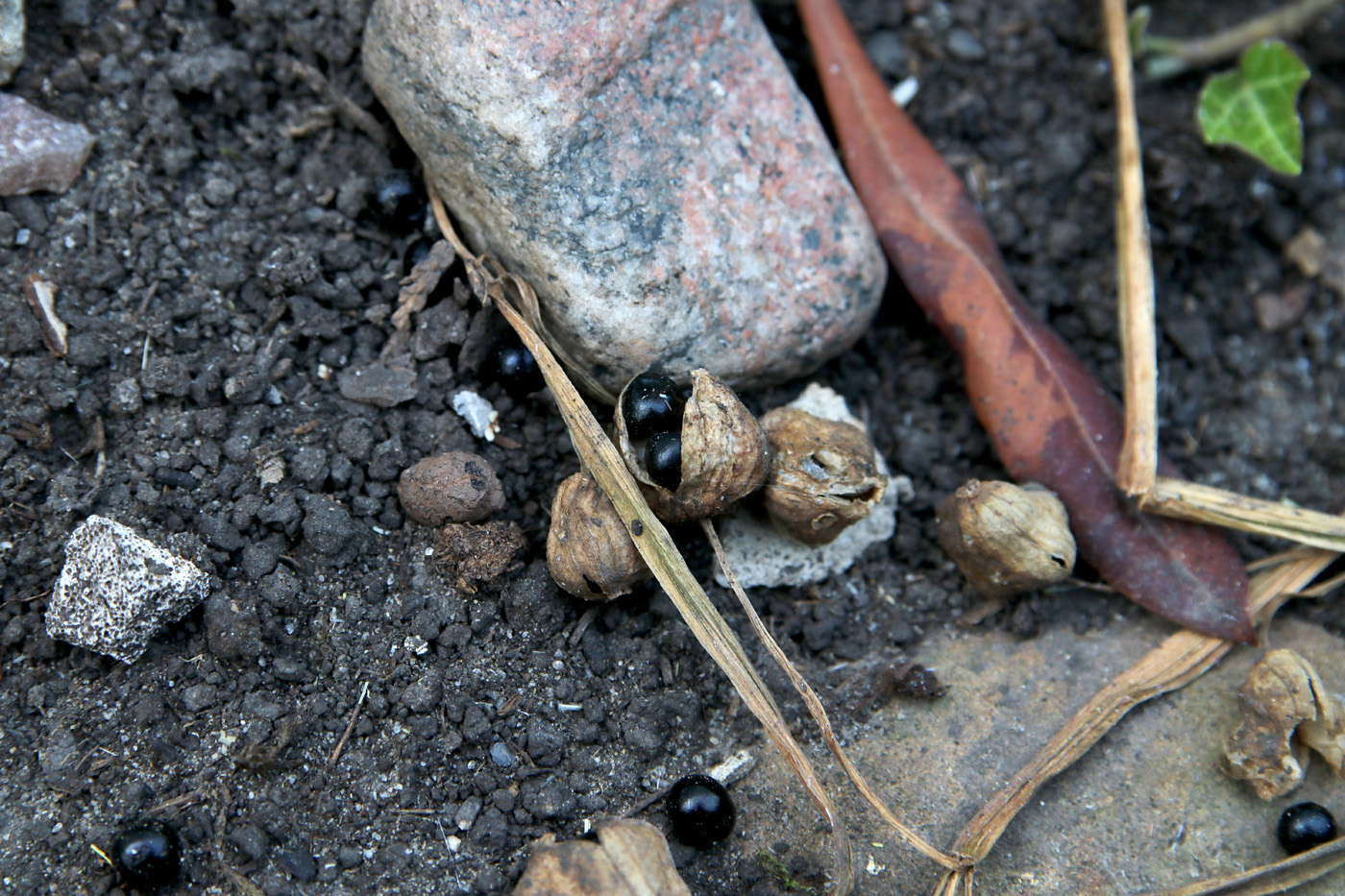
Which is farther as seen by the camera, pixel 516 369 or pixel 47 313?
pixel 516 369

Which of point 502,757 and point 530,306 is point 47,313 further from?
point 502,757

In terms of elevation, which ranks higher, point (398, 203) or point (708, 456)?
point (398, 203)

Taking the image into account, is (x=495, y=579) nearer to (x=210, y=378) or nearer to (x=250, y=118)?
(x=210, y=378)

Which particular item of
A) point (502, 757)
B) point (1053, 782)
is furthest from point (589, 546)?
point (1053, 782)

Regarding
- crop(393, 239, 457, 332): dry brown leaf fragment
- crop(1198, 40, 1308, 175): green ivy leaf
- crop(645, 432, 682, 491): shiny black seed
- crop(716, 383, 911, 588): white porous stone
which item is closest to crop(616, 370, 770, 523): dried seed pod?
crop(645, 432, 682, 491): shiny black seed

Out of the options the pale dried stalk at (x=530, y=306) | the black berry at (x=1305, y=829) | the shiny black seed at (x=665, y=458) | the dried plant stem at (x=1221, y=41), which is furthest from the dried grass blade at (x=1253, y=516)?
the dried plant stem at (x=1221, y=41)

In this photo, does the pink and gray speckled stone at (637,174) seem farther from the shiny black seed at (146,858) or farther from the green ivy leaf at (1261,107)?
the shiny black seed at (146,858)
